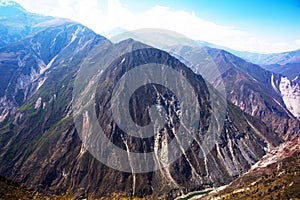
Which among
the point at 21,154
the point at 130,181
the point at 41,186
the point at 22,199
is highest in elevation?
the point at 21,154

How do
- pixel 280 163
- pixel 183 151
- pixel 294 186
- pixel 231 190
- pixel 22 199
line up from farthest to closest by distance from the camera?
pixel 183 151, pixel 280 163, pixel 231 190, pixel 294 186, pixel 22 199

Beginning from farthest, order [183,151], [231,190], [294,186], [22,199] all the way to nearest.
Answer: [183,151], [231,190], [294,186], [22,199]

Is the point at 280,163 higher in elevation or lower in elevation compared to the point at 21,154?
lower

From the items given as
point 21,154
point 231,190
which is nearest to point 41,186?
point 21,154

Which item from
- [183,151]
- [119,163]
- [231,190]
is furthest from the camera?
[183,151]

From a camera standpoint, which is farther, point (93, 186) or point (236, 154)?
point (236, 154)

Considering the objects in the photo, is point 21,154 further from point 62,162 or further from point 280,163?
point 280,163

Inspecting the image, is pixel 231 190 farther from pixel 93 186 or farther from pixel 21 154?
pixel 21 154

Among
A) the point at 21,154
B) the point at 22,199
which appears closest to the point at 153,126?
the point at 21,154

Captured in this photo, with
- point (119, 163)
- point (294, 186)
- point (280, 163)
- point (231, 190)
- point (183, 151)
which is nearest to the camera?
point (294, 186)
